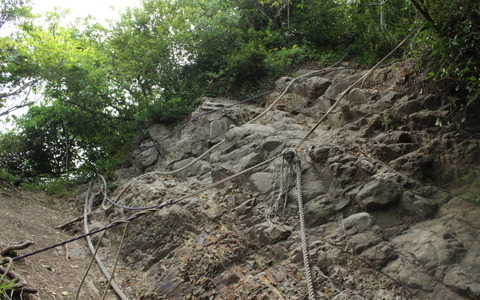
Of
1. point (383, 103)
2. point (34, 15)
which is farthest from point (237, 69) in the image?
point (34, 15)

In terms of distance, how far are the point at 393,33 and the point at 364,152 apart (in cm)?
369

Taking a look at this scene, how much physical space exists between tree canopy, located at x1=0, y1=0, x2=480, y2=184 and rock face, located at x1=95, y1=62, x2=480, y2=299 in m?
2.78

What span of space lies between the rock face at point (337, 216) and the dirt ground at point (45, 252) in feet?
2.46

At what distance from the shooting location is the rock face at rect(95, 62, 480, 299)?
129 inches

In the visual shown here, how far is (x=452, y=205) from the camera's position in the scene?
3594 millimetres

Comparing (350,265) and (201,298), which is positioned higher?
(201,298)

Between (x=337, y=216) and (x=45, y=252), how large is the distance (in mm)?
4399

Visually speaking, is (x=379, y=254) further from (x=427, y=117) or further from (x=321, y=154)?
(x=427, y=117)

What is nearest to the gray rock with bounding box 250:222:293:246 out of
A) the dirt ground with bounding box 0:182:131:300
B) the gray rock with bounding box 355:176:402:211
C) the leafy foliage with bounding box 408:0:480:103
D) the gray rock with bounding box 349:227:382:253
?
the gray rock with bounding box 349:227:382:253

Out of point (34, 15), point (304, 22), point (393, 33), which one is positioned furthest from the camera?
point (304, 22)

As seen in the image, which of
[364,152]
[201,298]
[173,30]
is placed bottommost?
[201,298]

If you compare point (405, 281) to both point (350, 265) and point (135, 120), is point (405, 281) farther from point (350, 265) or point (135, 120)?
point (135, 120)

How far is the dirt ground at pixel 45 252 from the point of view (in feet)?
14.2

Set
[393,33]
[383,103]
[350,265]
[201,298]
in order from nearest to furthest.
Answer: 1. [350,265]
2. [201,298]
3. [383,103]
4. [393,33]
